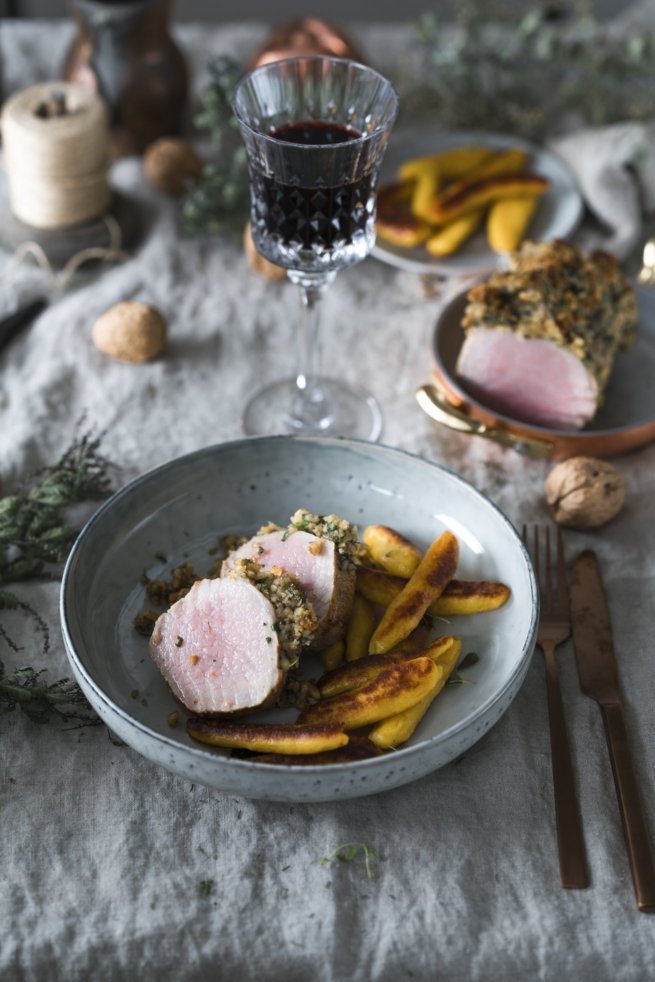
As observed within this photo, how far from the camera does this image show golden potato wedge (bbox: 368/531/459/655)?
1388 mm

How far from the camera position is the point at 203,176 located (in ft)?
8.20

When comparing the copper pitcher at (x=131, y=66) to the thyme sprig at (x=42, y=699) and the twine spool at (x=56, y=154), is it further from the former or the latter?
the thyme sprig at (x=42, y=699)

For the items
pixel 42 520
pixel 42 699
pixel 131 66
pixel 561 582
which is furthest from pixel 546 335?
pixel 131 66

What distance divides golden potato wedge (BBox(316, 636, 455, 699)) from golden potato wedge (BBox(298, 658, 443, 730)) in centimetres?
5

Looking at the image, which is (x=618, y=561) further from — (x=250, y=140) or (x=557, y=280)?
(x=250, y=140)

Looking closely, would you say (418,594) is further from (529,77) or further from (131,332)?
(529,77)

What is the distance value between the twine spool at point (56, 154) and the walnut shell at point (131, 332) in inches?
14.6

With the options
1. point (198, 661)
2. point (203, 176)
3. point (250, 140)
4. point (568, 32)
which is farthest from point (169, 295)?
point (568, 32)

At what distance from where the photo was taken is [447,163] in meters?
2.48

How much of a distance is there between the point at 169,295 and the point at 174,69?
2.35ft

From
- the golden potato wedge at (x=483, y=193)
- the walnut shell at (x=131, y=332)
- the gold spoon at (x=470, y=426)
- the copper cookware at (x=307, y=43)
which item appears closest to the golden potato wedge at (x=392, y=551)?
the gold spoon at (x=470, y=426)

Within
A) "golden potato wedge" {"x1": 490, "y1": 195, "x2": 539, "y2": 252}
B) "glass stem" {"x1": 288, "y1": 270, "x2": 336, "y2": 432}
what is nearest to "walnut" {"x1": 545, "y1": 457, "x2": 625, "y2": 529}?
"glass stem" {"x1": 288, "y1": 270, "x2": 336, "y2": 432}

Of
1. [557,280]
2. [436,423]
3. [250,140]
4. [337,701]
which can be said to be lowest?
[436,423]

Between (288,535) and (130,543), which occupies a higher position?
(288,535)
